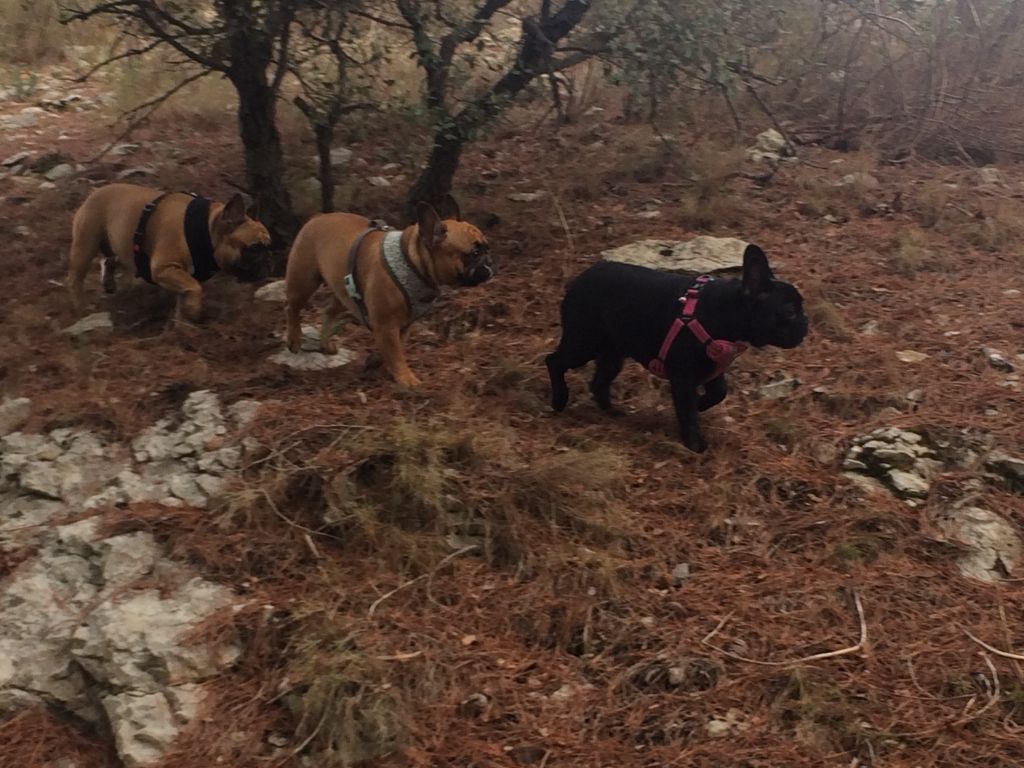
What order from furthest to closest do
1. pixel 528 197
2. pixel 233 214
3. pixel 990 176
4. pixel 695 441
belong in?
pixel 990 176 → pixel 528 197 → pixel 233 214 → pixel 695 441

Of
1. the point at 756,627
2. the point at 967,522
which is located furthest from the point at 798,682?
the point at 967,522

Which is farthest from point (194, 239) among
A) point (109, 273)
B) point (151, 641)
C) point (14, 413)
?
point (151, 641)

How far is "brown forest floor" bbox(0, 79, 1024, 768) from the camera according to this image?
10.4 feet

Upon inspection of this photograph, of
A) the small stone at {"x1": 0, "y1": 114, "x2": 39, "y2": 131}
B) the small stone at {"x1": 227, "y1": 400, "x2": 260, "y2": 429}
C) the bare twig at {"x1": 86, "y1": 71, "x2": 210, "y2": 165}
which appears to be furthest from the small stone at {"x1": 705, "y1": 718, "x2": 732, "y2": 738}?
the small stone at {"x1": 0, "y1": 114, "x2": 39, "y2": 131}

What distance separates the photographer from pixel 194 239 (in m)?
5.95

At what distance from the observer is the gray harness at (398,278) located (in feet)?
16.4

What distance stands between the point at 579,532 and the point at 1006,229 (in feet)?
17.0

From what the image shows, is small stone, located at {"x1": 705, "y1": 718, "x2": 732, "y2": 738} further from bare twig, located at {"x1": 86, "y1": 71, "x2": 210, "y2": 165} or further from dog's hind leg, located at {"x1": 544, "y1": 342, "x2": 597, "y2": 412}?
bare twig, located at {"x1": 86, "y1": 71, "x2": 210, "y2": 165}

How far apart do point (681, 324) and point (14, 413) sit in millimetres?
3774

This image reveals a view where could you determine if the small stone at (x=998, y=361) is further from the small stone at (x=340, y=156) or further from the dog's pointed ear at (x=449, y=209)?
the small stone at (x=340, y=156)

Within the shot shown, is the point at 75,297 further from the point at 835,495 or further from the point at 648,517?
the point at 835,495

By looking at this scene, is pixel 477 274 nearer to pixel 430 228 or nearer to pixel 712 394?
pixel 430 228

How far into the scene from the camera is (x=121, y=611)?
11.9ft

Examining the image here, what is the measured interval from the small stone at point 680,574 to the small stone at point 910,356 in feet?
7.89
